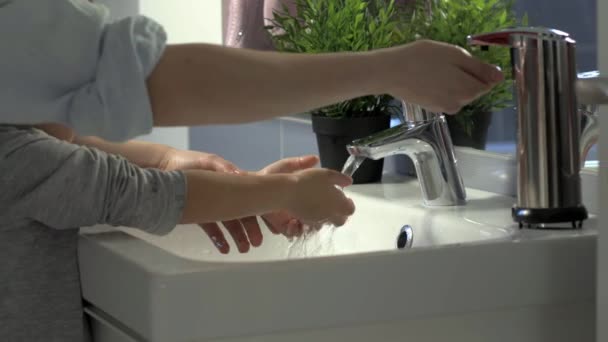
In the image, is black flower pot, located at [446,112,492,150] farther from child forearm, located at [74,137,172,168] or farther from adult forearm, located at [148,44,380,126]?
adult forearm, located at [148,44,380,126]

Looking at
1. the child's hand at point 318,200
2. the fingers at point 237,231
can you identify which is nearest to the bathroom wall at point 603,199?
the child's hand at point 318,200

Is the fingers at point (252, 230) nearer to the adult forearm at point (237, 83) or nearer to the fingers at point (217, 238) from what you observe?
the fingers at point (217, 238)

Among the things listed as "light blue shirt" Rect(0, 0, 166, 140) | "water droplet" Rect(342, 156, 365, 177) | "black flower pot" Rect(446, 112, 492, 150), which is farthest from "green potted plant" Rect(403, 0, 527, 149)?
"light blue shirt" Rect(0, 0, 166, 140)

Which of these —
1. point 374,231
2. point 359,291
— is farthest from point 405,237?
point 359,291

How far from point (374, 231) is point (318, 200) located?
0.28 metres

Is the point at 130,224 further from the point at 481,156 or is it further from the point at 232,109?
the point at 481,156

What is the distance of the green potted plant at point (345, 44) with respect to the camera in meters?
1.23

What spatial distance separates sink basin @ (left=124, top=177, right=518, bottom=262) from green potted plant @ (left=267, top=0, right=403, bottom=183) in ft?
0.30

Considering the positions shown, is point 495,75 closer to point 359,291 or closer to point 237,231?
point 359,291

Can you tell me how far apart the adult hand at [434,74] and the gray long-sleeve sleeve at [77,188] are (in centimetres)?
19

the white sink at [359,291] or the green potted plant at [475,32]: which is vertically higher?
the green potted plant at [475,32]

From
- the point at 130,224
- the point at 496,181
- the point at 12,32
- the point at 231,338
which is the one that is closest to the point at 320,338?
the point at 231,338

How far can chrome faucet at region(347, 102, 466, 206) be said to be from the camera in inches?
43.2

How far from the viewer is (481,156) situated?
1180mm
